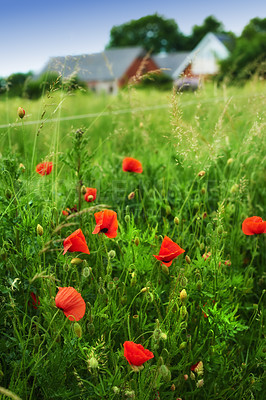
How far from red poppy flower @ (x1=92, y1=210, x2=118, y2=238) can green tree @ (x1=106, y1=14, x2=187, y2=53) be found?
67.0 metres

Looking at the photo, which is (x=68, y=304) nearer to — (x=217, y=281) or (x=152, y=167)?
(x=217, y=281)

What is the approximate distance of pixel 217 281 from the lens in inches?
63.9

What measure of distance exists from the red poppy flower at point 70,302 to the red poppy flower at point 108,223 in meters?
0.26

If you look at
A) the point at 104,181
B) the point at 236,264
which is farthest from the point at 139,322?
the point at 104,181

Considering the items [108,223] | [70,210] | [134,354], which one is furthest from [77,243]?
[70,210]

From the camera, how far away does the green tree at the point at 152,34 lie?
65.4 m

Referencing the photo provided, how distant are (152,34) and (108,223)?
7021 centimetres

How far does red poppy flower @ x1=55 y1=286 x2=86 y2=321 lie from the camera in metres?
1.20

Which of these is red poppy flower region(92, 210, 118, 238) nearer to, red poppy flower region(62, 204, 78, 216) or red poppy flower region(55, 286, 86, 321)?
red poppy flower region(55, 286, 86, 321)

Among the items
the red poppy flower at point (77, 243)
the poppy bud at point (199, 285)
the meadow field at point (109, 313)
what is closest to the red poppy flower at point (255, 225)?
the meadow field at point (109, 313)

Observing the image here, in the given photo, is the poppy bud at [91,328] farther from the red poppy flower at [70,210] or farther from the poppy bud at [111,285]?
the red poppy flower at [70,210]

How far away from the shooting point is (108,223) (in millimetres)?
1443

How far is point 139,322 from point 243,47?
2214cm

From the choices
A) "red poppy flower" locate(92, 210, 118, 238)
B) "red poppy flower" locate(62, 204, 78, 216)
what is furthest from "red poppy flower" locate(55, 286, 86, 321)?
"red poppy flower" locate(62, 204, 78, 216)
